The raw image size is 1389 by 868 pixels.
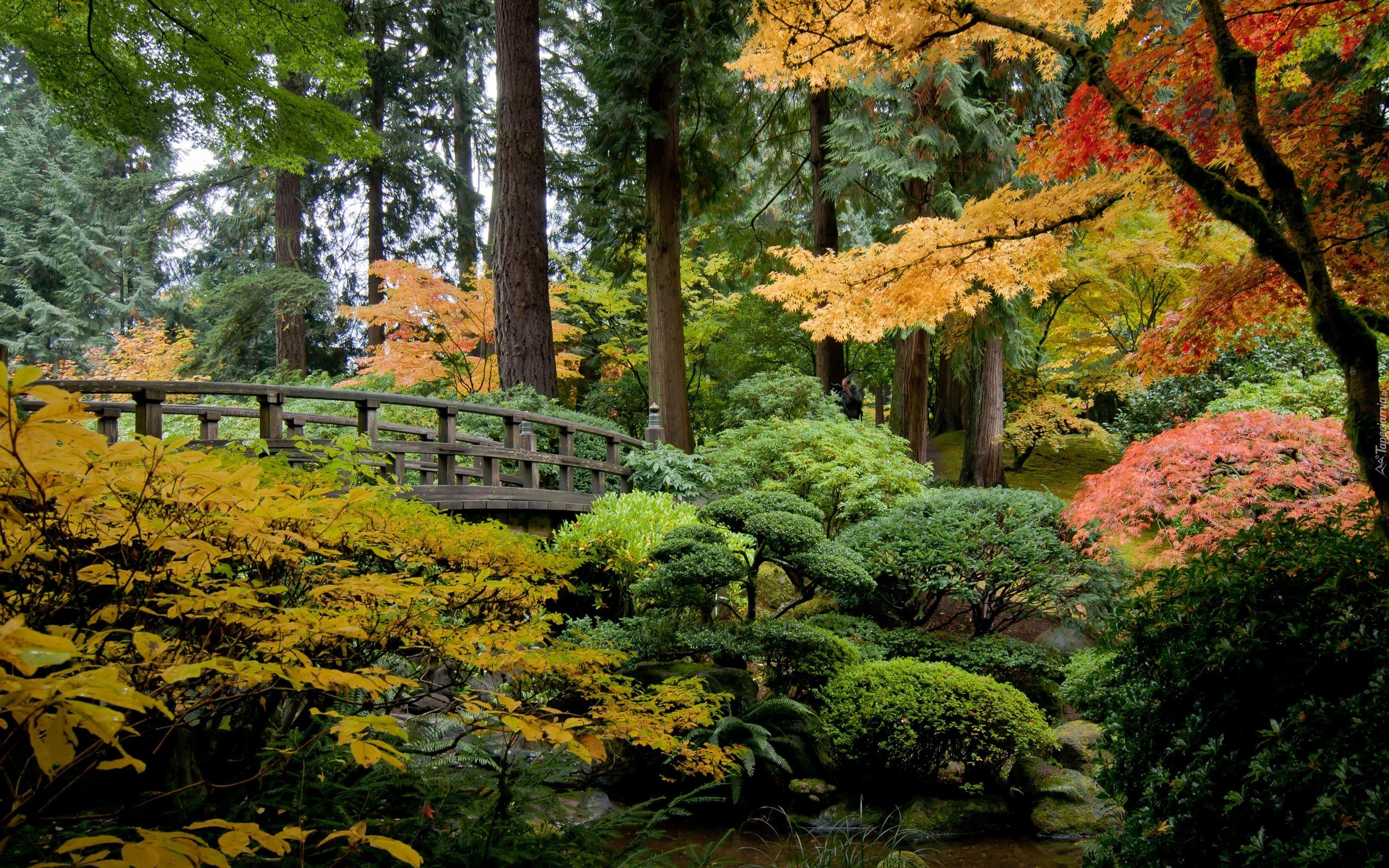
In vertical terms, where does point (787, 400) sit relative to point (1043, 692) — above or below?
above

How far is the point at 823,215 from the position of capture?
14.1m

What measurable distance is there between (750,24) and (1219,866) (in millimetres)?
10516

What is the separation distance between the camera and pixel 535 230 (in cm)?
1127

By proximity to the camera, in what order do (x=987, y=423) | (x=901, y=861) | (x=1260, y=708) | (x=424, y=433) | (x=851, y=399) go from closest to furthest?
(x=1260, y=708) → (x=901, y=861) → (x=424, y=433) → (x=987, y=423) → (x=851, y=399)

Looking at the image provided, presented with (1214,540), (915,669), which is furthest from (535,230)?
(1214,540)

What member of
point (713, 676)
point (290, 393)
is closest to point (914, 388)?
point (713, 676)

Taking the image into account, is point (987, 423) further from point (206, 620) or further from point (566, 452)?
point (206, 620)

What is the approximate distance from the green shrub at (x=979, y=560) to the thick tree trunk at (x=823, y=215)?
6472mm

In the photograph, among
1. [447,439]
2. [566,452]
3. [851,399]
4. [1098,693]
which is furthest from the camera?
[851,399]

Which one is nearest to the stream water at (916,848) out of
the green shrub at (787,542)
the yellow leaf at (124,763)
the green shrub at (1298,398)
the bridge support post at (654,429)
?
the green shrub at (787,542)

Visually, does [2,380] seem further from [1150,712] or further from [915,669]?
[915,669]

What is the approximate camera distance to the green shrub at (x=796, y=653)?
5.77 m

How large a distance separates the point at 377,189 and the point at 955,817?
18.1 meters

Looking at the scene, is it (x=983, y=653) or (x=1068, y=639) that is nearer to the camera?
(x=983, y=653)
